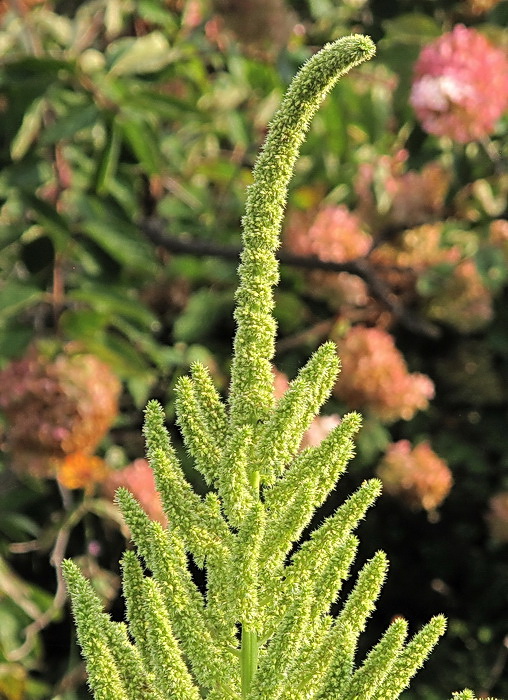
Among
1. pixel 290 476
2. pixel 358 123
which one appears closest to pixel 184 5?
pixel 358 123

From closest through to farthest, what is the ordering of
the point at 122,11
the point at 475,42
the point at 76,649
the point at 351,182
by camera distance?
1. the point at 76,649
2. the point at 475,42
3. the point at 122,11
4. the point at 351,182

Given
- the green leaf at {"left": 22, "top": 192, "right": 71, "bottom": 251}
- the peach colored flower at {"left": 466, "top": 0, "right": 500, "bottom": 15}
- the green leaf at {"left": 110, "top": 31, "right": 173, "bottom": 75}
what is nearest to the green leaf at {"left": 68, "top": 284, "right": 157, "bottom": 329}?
the green leaf at {"left": 22, "top": 192, "right": 71, "bottom": 251}

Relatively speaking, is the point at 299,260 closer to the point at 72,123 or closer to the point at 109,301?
the point at 109,301

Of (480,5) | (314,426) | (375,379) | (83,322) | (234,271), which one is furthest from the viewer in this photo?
(480,5)

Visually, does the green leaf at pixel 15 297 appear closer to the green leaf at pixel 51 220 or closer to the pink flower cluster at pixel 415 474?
the green leaf at pixel 51 220

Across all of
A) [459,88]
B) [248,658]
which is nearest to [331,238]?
[459,88]

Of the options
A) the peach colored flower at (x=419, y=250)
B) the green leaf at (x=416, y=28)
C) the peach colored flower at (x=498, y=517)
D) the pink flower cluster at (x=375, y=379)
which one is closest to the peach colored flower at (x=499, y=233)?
the peach colored flower at (x=419, y=250)

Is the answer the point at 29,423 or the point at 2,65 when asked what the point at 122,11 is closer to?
the point at 2,65
